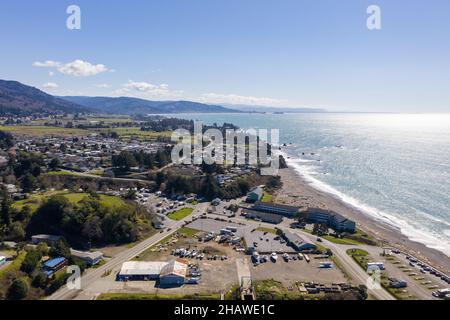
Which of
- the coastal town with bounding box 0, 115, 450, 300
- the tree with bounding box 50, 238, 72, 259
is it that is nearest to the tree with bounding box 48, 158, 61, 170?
the coastal town with bounding box 0, 115, 450, 300

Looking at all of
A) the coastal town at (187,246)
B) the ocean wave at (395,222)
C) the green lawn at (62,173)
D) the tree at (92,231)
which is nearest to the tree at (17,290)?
the coastal town at (187,246)

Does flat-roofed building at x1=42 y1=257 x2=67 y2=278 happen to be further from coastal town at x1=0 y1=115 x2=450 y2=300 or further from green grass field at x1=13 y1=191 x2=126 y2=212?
green grass field at x1=13 y1=191 x2=126 y2=212

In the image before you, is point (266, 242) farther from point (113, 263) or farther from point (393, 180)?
point (393, 180)
